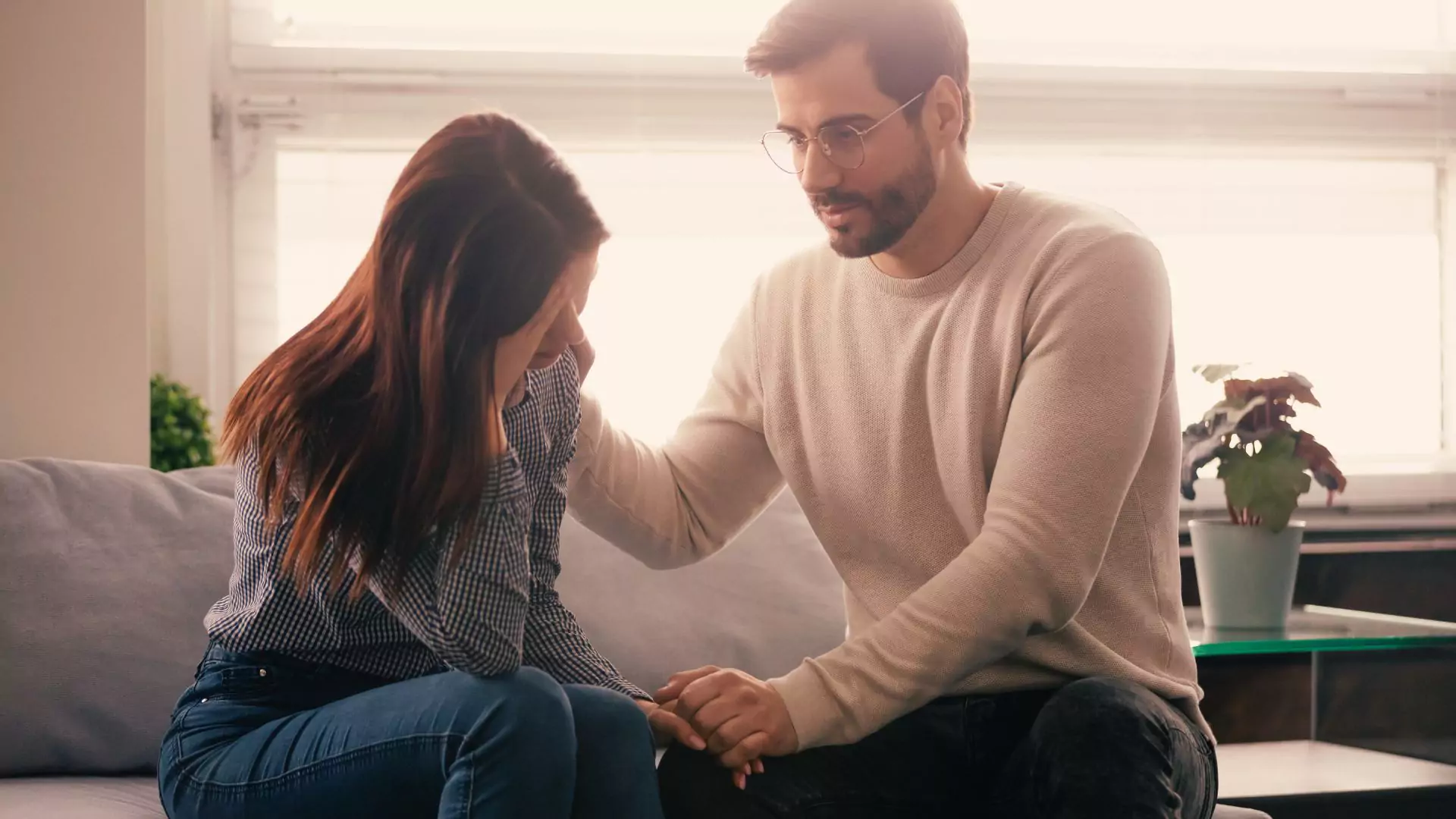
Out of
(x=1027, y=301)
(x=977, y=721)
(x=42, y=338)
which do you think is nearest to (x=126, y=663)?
(x=42, y=338)

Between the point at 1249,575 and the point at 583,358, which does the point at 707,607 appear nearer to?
the point at 583,358

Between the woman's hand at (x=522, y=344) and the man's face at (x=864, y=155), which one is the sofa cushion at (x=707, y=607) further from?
the woman's hand at (x=522, y=344)

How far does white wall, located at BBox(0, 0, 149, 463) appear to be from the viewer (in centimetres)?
212

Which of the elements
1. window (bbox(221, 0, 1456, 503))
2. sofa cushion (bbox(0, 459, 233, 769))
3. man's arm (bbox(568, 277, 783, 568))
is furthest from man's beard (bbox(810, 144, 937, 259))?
window (bbox(221, 0, 1456, 503))

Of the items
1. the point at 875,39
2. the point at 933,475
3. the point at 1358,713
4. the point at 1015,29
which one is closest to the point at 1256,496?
the point at 1358,713

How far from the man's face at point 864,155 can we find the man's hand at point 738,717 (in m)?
0.55

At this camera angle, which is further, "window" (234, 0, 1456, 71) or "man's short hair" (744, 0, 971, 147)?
"window" (234, 0, 1456, 71)

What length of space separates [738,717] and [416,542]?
39 cm

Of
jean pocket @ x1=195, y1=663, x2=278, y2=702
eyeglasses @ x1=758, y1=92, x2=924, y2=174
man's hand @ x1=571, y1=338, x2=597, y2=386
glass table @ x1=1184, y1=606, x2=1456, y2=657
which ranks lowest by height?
glass table @ x1=1184, y1=606, x2=1456, y2=657

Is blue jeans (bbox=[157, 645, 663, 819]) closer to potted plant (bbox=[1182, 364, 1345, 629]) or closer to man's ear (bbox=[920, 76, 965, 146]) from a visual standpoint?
man's ear (bbox=[920, 76, 965, 146])

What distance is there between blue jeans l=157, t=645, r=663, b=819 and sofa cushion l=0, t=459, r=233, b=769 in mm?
459

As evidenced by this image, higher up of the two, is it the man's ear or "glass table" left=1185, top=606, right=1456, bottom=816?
the man's ear

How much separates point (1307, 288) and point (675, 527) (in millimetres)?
1810

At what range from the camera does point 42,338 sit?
212 cm
